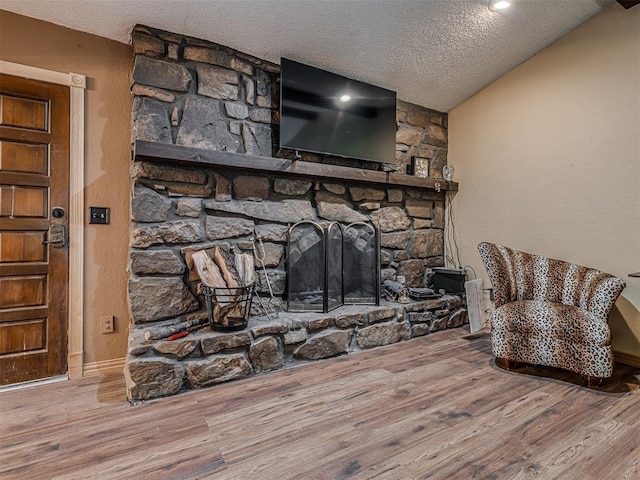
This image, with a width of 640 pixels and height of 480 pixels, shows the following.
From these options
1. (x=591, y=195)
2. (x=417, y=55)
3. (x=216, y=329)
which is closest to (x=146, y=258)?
(x=216, y=329)

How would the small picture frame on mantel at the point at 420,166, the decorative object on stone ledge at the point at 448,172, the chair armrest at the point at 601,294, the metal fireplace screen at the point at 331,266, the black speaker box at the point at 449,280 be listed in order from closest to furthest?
the chair armrest at the point at 601,294, the metal fireplace screen at the point at 331,266, the black speaker box at the point at 449,280, the small picture frame on mantel at the point at 420,166, the decorative object on stone ledge at the point at 448,172

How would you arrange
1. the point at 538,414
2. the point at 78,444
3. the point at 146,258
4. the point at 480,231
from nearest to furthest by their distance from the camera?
the point at 78,444
the point at 538,414
the point at 146,258
the point at 480,231

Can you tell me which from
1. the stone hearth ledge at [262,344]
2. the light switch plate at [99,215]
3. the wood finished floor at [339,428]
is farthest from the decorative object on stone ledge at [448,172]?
the light switch plate at [99,215]

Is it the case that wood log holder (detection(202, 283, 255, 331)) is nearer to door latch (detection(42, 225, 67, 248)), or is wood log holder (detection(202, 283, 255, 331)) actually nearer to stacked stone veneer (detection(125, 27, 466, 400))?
stacked stone veneer (detection(125, 27, 466, 400))

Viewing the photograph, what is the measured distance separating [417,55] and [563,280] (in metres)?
2.15

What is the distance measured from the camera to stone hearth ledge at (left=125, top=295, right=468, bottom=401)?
6.30 ft

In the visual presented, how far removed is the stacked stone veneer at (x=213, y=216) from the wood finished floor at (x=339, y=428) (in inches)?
7.9

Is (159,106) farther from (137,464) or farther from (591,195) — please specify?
(591,195)

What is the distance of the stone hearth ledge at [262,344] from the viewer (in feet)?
6.30

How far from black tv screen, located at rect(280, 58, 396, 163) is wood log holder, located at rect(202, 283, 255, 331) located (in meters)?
1.16

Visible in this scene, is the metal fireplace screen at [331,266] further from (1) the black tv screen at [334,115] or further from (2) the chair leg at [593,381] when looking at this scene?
(2) the chair leg at [593,381]

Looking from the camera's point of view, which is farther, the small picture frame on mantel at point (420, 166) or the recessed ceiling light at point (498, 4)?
the small picture frame on mantel at point (420, 166)

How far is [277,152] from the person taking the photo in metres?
2.66

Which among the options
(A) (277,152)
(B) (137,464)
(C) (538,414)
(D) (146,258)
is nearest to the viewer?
(B) (137,464)
